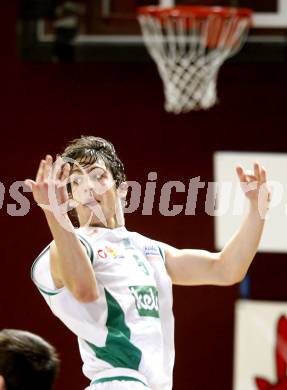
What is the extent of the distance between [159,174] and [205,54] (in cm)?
106

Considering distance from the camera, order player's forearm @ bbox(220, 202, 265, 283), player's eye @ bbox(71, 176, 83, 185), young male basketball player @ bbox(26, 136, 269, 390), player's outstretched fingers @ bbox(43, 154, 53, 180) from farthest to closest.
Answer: player's forearm @ bbox(220, 202, 265, 283)
player's eye @ bbox(71, 176, 83, 185)
young male basketball player @ bbox(26, 136, 269, 390)
player's outstretched fingers @ bbox(43, 154, 53, 180)

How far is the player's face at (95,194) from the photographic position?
10.9 ft

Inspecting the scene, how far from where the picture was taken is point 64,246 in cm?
296

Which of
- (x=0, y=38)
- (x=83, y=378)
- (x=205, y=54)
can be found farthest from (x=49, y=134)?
(x=83, y=378)

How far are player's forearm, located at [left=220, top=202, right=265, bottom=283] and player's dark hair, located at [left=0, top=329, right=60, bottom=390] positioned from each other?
797 mm

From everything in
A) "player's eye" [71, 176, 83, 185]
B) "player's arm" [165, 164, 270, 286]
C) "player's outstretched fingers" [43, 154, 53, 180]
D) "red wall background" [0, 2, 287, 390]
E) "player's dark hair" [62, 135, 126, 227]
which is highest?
"player's outstretched fingers" [43, 154, 53, 180]

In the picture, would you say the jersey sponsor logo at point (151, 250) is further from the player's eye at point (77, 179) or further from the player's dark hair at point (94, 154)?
the player's eye at point (77, 179)

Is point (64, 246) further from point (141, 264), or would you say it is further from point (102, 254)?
point (141, 264)

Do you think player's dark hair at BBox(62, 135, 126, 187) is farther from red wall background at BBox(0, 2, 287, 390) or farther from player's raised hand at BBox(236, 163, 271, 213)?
red wall background at BBox(0, 2, 287, 390)

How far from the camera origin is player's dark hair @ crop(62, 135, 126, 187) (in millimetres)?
3383

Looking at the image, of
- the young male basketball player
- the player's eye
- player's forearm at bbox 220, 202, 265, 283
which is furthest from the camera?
player's forearm at bbox 220, 202, 265, 283

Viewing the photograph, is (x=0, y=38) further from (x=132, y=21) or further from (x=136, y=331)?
(x=136, y=331)

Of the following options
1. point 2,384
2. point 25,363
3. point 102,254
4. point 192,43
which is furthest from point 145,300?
point 192,43

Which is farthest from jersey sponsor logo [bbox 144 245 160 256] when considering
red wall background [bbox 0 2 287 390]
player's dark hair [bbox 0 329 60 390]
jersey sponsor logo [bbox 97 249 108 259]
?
red wall background [bbox 0 2 287 390]
